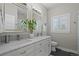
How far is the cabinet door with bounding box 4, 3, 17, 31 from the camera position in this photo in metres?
1.66

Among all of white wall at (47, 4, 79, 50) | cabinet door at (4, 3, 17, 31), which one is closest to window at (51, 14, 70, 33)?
white wall at (47, 4, 79, 50)

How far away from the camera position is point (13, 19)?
6.07 ft

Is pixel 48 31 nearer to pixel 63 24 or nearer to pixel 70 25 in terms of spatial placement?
pixel 63 24

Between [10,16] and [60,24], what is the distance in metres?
2.81

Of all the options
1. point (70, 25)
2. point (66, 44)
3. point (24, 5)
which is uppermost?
point (24, 5)

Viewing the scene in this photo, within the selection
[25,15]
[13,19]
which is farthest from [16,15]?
[25,15]

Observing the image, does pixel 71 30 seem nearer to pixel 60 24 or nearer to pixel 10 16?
pixel 60 24

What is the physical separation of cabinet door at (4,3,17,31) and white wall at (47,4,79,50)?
258 centimetres

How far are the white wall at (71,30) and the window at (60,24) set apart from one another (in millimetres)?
155

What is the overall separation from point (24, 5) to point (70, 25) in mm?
2278

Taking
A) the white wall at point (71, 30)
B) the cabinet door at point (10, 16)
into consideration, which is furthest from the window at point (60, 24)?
the cabinet door at point (10, 16)

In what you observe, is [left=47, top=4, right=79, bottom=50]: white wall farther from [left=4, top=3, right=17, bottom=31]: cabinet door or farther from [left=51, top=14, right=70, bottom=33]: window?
[left=4, top=3, right=17, bottom=31]: cabinet door

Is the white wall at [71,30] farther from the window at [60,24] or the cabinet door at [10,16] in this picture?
the cabinet door at [10,16]

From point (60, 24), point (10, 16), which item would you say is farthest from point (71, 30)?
point (10, 16)
